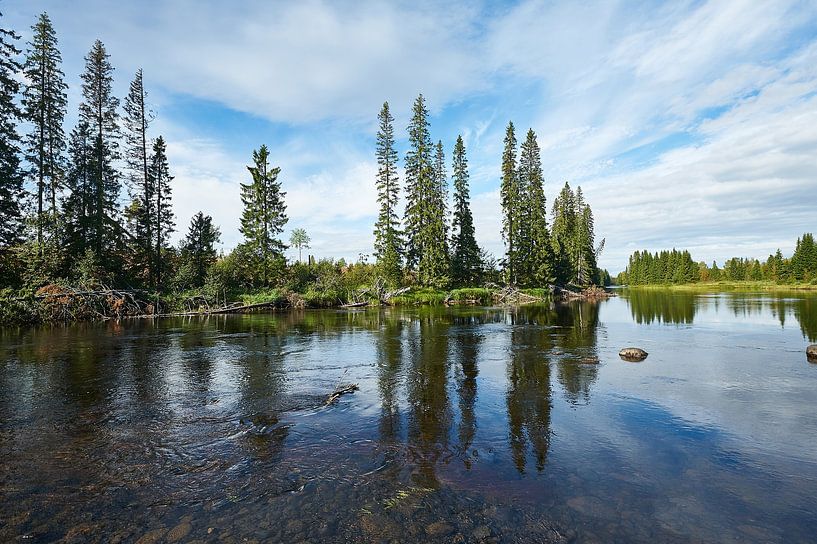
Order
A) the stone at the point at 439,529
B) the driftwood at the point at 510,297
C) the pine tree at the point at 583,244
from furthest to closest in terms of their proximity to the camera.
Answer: the pine tree at the point at 583,244
the driftwood at the point at 510,297
the stone at the point at 439,529

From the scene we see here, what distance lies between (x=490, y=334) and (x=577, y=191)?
211ft

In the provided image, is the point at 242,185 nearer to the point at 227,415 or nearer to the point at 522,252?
the point at 522,252

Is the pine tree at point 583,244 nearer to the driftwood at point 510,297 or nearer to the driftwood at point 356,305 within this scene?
the driftwood at point 510,297

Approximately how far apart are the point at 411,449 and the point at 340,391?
351 centimetres

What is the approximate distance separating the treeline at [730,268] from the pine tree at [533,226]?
60.6 metres

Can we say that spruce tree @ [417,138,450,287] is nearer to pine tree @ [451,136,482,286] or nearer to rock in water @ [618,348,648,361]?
pine tree @ [451,136,482,286]

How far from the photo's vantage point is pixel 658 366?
40.5 ft

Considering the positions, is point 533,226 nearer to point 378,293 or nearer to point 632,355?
point 378,293

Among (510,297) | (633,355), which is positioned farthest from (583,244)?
(633,355)

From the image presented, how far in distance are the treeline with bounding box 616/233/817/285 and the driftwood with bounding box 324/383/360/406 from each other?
101 meters

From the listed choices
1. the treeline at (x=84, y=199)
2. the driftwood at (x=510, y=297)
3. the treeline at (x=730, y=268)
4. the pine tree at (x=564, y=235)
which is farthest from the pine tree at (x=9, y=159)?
the treeline at (x=730, y=268)

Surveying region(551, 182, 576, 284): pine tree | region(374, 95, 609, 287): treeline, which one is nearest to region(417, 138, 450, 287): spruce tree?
region(374, 95, 609, 287): treeline

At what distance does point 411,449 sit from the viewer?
6.39 metres

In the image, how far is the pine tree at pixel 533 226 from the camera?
5512 cm
